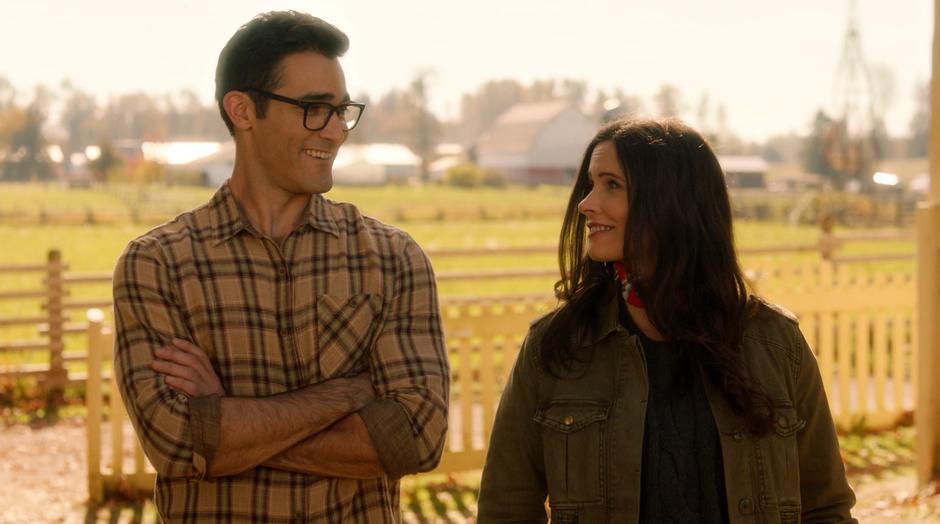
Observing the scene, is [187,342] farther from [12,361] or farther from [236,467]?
[12,361]

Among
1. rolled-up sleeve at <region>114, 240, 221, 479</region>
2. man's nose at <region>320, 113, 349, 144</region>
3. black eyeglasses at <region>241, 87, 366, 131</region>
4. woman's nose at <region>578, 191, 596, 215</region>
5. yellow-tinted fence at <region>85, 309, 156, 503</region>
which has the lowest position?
yellow-tinted fence at <region>85, 309, 156, 503</region>

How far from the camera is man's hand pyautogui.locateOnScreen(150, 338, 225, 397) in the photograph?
2.55 metres

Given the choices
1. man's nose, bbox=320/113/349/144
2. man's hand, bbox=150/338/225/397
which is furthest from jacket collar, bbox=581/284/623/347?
man's hand, bbox=150/338/225/397

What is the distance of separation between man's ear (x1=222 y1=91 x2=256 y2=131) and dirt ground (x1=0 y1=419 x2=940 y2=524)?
4863 millimetres

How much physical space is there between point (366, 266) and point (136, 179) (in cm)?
8370

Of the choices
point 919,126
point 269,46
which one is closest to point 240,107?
point 269,46

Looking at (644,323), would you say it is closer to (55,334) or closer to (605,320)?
(605,320)

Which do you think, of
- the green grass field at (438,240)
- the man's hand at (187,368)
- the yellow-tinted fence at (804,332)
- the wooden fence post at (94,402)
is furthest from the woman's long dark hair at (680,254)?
the green grass field at (438,240)

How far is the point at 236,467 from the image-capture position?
2531 mm

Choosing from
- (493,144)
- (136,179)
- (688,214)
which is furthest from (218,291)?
(493,144)

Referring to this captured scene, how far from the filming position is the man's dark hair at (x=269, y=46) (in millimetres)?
2680

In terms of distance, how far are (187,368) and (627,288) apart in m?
1.01

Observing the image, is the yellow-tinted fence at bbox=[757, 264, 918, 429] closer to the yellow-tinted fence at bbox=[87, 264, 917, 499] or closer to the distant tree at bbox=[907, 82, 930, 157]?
the yellow-tinted fence at bbox=[87, 264, 917, 499]

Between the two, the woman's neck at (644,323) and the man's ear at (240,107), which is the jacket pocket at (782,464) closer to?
the woman's neck at (644,323)
